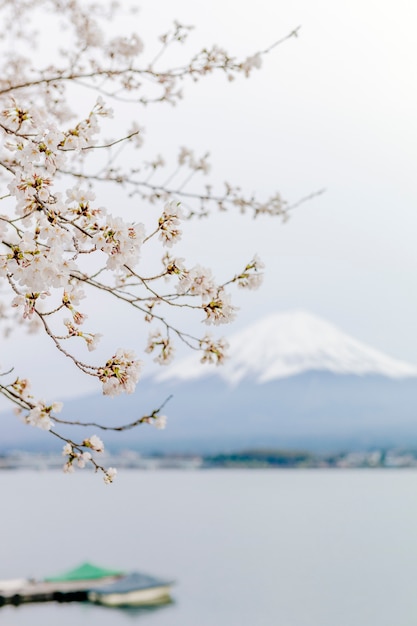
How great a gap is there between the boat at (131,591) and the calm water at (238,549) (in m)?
0.45

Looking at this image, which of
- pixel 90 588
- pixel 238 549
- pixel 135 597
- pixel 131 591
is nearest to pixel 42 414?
pixel 90 588

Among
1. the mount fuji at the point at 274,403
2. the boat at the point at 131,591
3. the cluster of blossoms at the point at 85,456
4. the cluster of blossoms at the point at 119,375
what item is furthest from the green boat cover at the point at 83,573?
the mount fuji at the point at 274,403

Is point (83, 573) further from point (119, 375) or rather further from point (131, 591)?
point (119, 375)

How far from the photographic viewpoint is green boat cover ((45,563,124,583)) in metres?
24.1

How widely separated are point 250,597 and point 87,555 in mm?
15180

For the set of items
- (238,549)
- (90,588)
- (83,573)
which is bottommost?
(238,549)

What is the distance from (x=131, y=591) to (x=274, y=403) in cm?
8721

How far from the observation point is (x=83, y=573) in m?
25.4

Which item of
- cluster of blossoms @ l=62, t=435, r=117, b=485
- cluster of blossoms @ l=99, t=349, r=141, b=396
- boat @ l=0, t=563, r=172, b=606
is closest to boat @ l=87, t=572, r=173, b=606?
boat @ l=0, t=563, r=172, b=606

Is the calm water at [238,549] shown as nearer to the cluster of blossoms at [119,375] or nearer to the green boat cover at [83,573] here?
the green boat cover at [83,573]

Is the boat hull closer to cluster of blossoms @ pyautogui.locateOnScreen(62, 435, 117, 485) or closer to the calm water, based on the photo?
the calm water

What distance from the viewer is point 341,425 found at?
110m

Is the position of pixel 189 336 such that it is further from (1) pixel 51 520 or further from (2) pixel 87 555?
(1) pixel 51 520

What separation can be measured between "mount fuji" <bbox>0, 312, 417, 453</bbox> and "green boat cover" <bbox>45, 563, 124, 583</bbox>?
6563 cm
